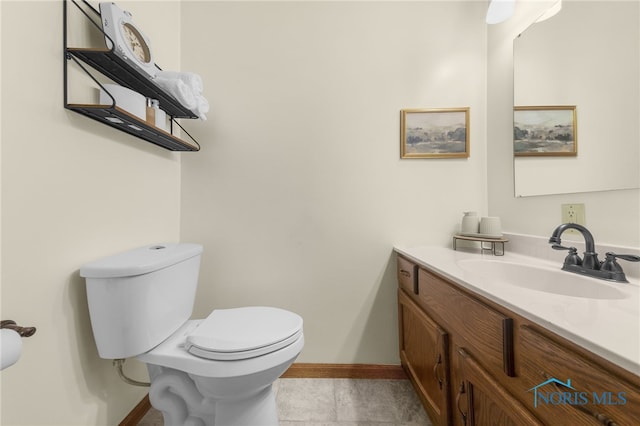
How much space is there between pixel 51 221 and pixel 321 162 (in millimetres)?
1150

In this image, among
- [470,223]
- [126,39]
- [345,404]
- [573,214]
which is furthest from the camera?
[470,223]

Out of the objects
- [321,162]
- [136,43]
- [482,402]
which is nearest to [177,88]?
[136,43]

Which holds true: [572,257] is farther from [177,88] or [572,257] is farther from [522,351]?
[177,88]

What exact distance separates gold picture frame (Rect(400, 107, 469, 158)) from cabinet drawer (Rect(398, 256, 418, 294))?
638mm

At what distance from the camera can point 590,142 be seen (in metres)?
0.97

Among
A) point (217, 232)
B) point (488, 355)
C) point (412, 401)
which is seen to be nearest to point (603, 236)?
point (488, 355)

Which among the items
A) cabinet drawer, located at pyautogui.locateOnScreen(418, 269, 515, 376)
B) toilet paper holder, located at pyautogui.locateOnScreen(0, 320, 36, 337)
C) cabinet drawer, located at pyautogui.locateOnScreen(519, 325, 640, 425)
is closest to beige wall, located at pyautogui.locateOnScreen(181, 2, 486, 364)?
cabinet drawer, located at pyautogui.locateOnScreen(418, 269, 515, 376)

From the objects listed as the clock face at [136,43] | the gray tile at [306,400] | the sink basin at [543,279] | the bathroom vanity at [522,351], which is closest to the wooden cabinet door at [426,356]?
the bathroom vanity at [522,351]

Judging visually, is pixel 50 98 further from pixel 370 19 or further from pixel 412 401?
pixel 412 401

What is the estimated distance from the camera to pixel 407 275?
49.4 inches

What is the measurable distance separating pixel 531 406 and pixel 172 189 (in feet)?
5.43

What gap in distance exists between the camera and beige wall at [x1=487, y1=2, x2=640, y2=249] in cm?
93

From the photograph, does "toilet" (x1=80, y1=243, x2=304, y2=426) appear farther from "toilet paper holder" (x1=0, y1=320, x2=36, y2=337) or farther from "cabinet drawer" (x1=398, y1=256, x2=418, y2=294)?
"cabinet drawer" (x1=398, y1=256, x2=418, y2=294)

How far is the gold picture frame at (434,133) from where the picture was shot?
1457 millimetres
